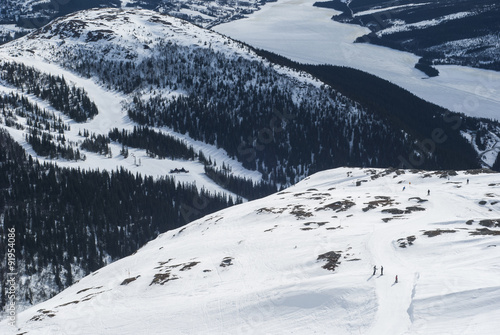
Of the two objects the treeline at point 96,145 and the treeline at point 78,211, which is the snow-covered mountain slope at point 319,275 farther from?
the treeline at point 96,145

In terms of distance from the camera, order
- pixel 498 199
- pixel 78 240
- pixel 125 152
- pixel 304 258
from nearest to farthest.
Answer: pixel 304 258 < pixel 498 199 < pixel 78 240 < pixel 125 152

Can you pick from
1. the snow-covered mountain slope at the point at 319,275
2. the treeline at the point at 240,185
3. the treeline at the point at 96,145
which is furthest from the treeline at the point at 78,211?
the snow-covered mountain slope at the point at 319,275

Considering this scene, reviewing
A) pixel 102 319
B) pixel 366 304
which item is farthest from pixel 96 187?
pixel 366 304

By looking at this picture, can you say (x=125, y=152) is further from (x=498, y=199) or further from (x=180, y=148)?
(x=498, y=199)

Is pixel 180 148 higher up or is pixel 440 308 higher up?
pixel 440 308

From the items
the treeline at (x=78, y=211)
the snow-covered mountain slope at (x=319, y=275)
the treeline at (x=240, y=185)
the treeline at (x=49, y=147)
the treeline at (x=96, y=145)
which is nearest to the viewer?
the snow-covered mountain slope at (x=319, y=275)

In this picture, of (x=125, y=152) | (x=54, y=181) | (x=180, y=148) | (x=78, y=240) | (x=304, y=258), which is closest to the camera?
(x=304, y=258)

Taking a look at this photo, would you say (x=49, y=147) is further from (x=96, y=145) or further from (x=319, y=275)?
(x=319, y=275)
